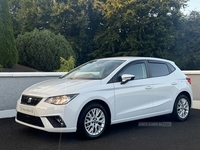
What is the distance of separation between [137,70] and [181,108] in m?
1.73

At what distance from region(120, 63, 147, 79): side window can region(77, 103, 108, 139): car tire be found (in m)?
1.09

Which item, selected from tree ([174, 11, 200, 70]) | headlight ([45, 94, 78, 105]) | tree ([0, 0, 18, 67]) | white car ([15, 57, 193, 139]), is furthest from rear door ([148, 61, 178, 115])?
tree ([174, 11, 200, 70])

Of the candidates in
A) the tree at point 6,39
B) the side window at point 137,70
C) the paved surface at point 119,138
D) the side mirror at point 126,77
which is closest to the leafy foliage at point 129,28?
the tree at point 6,39

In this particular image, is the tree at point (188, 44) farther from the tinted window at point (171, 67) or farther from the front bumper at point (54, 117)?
the front bumper at point (54, 117)

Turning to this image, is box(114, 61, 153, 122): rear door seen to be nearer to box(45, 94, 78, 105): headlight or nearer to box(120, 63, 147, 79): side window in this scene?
box(120, 63, 147, 79): side window

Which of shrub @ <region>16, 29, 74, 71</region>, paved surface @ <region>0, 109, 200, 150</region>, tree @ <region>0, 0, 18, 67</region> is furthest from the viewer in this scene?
Answer: shrub @ <region>16, 29, 74, 71</region>

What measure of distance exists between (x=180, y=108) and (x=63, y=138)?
3.23 metres

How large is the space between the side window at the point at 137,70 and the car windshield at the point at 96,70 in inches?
8.7

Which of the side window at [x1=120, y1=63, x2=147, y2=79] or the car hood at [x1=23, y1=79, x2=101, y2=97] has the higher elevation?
the side window at [x1=120, y1=63, x2=147, y2=79]

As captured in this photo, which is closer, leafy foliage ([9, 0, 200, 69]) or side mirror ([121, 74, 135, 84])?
side mirror ([121, 74, 135, 84])

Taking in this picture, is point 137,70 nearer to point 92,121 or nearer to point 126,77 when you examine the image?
point 126,77

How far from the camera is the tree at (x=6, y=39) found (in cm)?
1233

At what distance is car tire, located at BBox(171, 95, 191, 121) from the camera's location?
703 centimetres

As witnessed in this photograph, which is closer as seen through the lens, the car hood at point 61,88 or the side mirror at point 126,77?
the car hood at point 61,88
